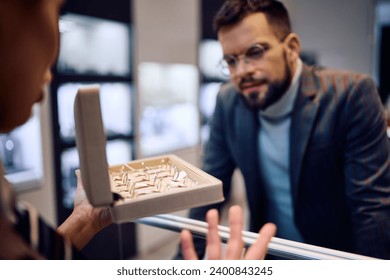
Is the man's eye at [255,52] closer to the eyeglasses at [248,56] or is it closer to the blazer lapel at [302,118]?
the eyeglasses at [248,56]

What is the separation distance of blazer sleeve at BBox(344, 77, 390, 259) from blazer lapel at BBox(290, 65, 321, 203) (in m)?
0.07

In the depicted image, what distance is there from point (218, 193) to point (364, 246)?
385 mm

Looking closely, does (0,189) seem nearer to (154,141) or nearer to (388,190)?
(388,190)

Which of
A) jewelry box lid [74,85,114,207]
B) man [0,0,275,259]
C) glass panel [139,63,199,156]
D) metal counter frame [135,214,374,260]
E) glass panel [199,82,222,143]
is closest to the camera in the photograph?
man [0,0,275,259]

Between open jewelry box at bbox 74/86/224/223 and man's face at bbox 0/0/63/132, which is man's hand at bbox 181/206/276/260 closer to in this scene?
open jewelry box at bbox 74/86/224/223

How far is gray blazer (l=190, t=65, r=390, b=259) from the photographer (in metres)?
0.79

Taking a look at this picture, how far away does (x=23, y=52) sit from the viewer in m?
0.49

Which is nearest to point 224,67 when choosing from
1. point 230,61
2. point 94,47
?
point 230,61

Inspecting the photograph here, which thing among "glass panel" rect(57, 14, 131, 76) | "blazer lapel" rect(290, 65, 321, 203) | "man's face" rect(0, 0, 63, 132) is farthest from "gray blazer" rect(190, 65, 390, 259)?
"glass panel" rect(57, 14, 131, 76)

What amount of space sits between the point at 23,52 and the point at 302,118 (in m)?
0.58

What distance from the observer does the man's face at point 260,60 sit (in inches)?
30.9

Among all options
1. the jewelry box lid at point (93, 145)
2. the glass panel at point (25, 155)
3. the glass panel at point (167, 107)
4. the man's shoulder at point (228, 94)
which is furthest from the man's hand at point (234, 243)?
the glass panel at point (167, 107)

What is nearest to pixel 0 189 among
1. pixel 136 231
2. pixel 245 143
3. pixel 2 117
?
pixel 2 117

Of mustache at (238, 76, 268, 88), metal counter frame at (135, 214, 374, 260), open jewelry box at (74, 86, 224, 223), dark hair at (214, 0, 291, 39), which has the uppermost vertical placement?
dark hair at (214, 0, 291, 39)
